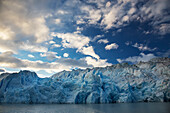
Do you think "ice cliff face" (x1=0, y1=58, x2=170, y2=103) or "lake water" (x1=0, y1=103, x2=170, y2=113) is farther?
"ice cliff face" (x1=0, y1=58, x2=170, y2=103)

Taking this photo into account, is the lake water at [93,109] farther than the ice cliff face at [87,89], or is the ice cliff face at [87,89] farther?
the ice cliff face at [87,89]

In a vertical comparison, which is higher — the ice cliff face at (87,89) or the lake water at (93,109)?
the ice cliff face at (87,89)

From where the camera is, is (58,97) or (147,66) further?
(147,66)

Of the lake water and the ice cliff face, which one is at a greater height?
the ice cliff face

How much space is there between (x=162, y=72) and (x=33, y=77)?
46.5m

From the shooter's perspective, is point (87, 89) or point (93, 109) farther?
point (87, 89)

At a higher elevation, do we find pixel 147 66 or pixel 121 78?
pixel 147 66

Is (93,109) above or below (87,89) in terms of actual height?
below

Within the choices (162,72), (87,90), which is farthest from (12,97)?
(162,72)

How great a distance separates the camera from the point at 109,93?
128 feet

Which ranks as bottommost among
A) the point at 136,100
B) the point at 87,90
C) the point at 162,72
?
the point at 136,100

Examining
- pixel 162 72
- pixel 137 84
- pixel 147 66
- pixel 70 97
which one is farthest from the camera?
pixel 147 66

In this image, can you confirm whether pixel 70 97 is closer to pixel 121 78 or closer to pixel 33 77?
pixel 33 77

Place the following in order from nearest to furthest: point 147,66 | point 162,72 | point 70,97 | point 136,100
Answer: point 70,97 → point 136,100 → point 162,72 → point 147,66
